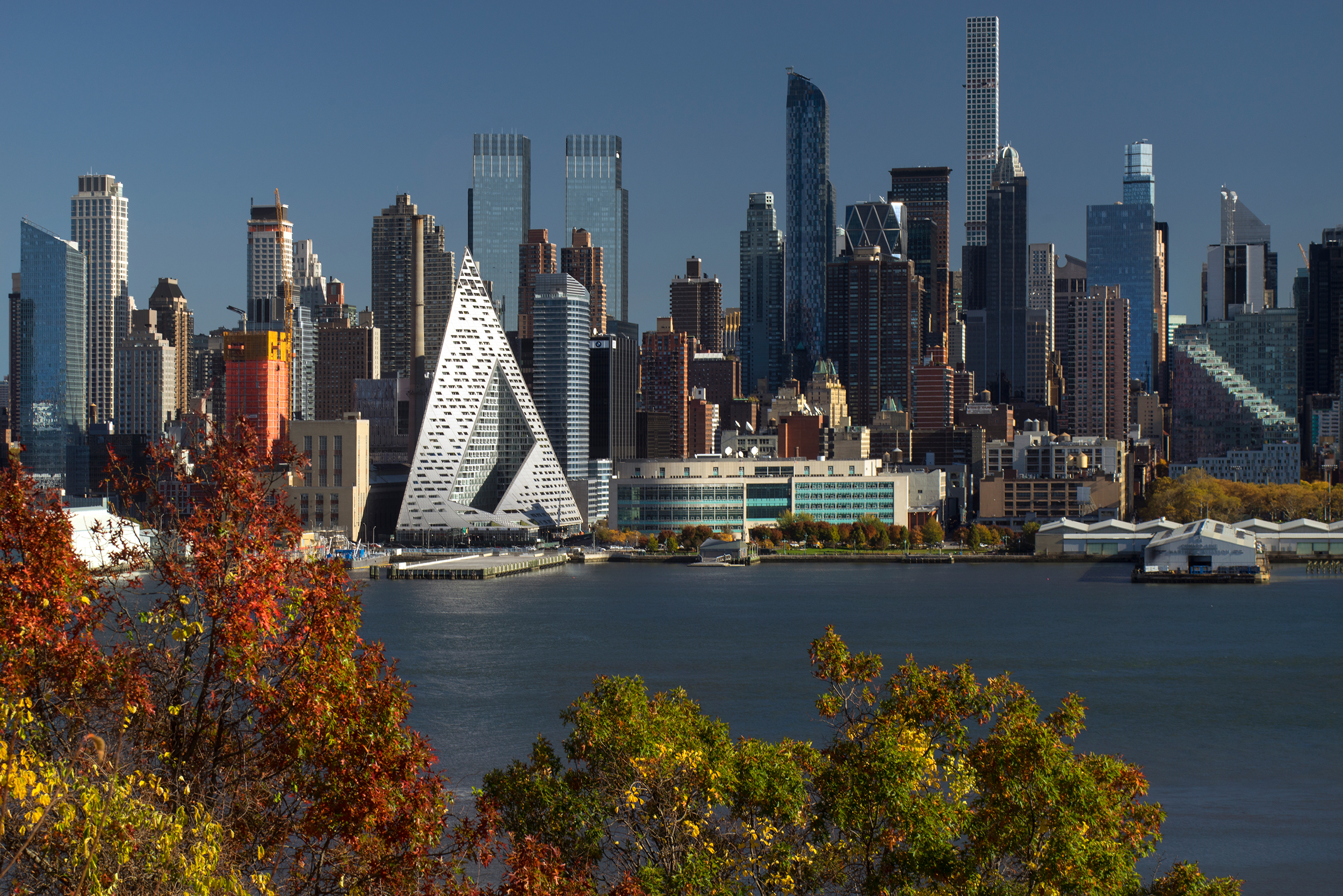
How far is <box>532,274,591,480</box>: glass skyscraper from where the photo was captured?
9456 centimetres

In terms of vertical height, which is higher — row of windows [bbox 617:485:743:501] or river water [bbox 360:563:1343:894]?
row of windows [bbox 617:485:743:501]

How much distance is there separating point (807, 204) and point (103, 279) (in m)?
75.8

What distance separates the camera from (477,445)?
72812 millimetres

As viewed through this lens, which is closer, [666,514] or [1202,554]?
[1202,554]

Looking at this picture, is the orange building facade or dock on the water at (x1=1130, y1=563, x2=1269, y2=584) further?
the orange building facade

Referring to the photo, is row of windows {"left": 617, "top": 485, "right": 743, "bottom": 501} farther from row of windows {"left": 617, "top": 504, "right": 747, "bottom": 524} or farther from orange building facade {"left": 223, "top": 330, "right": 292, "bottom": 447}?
orange building facade {"left": 223, "top": 330, "right": 292, "bottom": 447}

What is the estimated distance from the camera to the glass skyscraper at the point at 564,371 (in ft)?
310

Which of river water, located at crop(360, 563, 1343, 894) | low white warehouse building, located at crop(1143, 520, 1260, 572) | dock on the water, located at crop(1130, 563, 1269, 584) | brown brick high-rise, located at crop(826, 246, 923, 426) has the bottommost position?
river water, located at crop(360, 563, 1343, 894)

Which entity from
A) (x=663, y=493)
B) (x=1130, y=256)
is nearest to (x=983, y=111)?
(x=1130, y=256)

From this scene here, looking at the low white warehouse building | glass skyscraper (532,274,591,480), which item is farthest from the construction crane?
the low white warehouse building

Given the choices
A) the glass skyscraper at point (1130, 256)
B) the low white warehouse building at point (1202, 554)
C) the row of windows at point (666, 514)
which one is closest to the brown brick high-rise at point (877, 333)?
the glass skyscraper at point (1130, 256)

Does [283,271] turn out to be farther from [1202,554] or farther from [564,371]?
[1202,554]

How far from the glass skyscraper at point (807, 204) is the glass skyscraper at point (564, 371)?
74294 millimetres

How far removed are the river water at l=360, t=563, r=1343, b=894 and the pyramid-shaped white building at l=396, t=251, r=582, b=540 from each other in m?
14.4
